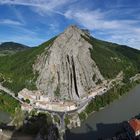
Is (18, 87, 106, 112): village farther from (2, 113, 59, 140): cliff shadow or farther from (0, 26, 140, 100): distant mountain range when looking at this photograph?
(2, 113, 59, 140): cliff shadow

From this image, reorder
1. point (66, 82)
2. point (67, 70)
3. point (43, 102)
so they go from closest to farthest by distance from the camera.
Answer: point (43, 102) < point (66, 82) < point (67, 70)

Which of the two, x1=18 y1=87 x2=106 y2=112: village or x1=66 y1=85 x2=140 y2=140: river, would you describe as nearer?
x1=66 y1=85 x2=140 y2=140: river

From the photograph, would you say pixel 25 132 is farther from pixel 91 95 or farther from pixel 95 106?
pixel 91 95

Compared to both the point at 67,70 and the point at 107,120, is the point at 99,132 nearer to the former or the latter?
the point at 107,120

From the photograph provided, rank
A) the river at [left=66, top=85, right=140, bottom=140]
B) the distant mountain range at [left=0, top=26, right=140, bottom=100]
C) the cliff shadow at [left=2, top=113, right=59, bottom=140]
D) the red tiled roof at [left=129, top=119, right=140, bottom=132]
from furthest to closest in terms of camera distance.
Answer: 1. the distant mountain range at [left=0, top=26, right=140, bottom=100]
2. the river at [left=66, top=85, right=140, bottom=140]
3. the red tiled roof at [left=129, top=119, right=140, bottom=132]
4. the cliff shadow at [left=2, top=113, right=59, bottom=140]

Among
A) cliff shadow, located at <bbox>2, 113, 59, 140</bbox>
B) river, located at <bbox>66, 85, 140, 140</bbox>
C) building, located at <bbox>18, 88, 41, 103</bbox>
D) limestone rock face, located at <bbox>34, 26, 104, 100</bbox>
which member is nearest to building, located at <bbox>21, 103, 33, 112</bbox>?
building, located at <bbox>18, 88, 41, 103</bbox>

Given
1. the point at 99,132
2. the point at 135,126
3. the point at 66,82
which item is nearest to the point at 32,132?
the point at 99,132

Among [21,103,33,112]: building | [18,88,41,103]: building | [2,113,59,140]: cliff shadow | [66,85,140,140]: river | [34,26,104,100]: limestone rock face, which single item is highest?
[34,26,104,100]: limestone rock face

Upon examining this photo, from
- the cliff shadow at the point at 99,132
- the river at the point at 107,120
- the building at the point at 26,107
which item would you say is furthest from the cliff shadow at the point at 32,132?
the building at the point at 26,107
